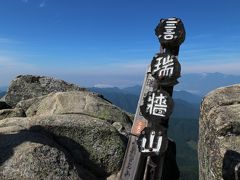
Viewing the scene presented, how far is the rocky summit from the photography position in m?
15.4

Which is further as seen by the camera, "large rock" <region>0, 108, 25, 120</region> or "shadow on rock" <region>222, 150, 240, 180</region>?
"large rock" <region>0, 108, 25, 120</region>

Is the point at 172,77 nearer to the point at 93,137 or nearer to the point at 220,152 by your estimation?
the point at 220,152

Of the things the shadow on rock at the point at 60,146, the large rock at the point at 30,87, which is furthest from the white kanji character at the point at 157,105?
the large rock at the point at 30,87

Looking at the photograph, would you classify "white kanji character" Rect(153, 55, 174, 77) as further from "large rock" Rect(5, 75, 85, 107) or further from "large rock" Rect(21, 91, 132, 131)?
"large rock" Rect(5, 75, 85, 107)

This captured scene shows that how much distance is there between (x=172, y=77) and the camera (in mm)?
13852

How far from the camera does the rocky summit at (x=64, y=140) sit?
15.4 metres

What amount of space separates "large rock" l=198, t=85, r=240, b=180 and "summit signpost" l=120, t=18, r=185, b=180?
3.30m

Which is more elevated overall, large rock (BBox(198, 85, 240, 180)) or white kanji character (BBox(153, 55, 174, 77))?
white kanji character (BBox(153, 55, 174, 77))

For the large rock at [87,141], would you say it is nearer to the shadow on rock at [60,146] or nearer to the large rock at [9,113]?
the shadow on rock at [60,146]

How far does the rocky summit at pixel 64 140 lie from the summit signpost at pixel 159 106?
11.8 ft

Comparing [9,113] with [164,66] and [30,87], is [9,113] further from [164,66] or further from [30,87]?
[164,66]

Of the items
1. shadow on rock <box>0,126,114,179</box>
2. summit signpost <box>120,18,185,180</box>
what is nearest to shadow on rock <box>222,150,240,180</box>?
summit signpost <box>120,18,185,180</box>

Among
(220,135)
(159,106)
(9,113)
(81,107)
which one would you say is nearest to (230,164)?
(220,135)

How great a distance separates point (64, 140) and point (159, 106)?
757 centimetres
